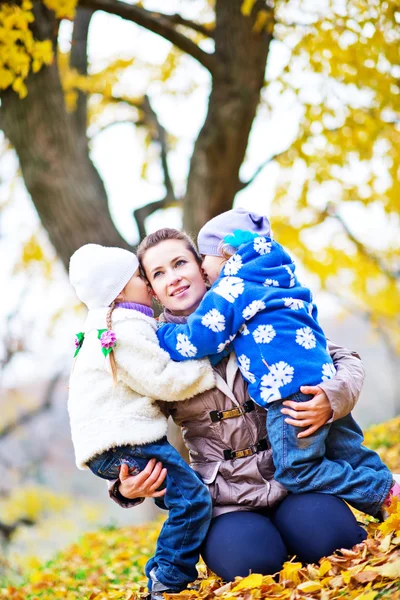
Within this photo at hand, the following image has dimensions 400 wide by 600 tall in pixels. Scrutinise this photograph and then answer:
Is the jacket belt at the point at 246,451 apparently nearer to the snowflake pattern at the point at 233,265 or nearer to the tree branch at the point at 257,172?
the snowflake pattern at the point at 233,265

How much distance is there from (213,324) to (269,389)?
0.34 meters

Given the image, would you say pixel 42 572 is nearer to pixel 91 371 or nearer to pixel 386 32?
pixel 91 371

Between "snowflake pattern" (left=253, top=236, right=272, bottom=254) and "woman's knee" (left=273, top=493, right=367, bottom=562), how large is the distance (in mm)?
1009

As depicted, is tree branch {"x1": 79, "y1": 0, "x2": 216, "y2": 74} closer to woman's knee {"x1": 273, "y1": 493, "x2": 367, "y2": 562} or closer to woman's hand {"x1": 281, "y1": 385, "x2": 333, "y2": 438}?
woman's hand {"x1": 281, "y1": 385, "x2": 333, "y2": 438}

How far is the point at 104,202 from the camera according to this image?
5645 millimetres

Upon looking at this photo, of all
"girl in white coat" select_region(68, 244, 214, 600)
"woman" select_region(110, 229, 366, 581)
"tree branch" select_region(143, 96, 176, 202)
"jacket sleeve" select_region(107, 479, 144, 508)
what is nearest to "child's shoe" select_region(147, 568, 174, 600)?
"girl in white coat" select_region(68, 244, 214, 600)

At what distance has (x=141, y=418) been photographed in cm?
269

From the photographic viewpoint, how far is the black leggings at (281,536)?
256 centimetres

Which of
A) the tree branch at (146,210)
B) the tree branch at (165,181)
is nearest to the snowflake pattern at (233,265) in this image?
the tree branch at (165,181)

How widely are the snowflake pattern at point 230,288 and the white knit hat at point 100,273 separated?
42 centimetres

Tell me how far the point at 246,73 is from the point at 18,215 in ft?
21.4

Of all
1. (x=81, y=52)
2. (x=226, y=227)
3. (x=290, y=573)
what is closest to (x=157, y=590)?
(x=290, y=573)

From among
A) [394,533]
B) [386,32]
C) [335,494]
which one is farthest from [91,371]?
[386,32]

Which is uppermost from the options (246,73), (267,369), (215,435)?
(246,73)
